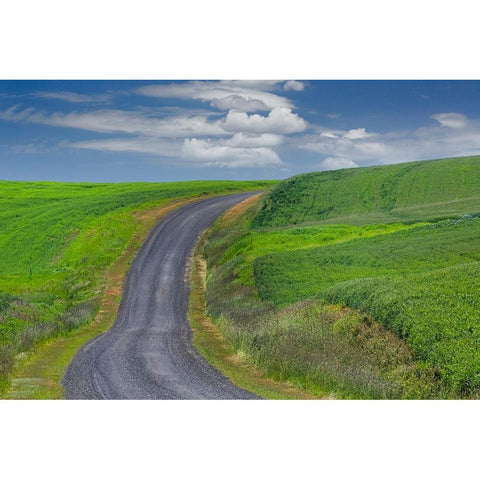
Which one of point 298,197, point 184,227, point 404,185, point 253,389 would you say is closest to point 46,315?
point 253,389

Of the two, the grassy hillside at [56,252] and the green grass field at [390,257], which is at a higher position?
the green grass field at [390,257]

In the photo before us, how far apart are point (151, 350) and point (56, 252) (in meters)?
38.9

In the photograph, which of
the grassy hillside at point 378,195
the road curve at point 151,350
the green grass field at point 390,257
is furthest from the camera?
the grassy hillside at point 378,195

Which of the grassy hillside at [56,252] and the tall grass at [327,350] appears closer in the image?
the tall grass at [327,350]

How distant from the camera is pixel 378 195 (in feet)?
232

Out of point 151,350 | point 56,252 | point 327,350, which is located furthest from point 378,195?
point 327,350

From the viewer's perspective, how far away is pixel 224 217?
74.1 meters

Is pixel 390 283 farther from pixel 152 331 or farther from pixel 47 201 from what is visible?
pixel 47 201

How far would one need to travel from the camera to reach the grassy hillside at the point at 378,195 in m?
61.2

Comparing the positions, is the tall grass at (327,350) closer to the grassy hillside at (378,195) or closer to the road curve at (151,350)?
the road curve at (151,350)

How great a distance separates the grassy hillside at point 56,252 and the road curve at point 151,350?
2.93 metres

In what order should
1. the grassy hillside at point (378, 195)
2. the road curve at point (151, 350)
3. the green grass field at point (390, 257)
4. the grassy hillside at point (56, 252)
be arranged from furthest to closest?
the grassy hillside at point (378, 195) < the grassy hillside at point (56, 252) < the road curve at point (151, 350) < the green grass field at point (390, 257)

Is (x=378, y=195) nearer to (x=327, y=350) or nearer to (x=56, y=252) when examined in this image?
(x=56, y=252)

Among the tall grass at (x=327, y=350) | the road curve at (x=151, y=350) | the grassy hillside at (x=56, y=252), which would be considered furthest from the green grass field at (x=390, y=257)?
the grassy hillside at (x=56, y=252)
